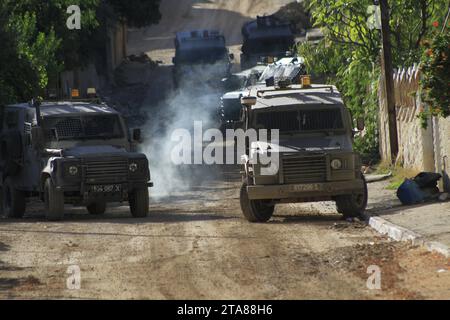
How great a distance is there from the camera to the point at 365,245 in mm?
14773

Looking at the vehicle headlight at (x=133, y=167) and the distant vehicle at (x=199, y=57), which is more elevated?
the distant vehicle at (x=199, y=57)

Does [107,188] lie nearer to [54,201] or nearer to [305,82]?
[54,201]

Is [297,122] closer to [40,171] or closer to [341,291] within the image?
[40,171]

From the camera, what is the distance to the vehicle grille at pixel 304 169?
17.7 m

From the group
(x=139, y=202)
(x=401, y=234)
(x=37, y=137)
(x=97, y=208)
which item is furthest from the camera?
(x=97, y=208)

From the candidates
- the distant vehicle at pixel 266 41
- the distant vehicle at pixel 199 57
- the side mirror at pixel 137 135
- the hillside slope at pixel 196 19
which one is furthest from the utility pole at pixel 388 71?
the hillside slope at pixel 196 19

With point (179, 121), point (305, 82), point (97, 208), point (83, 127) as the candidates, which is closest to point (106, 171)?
point (83, 127)

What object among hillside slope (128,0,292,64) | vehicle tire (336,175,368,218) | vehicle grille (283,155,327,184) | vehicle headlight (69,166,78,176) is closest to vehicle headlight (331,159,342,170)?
vehicle grille (283,155,327,184)

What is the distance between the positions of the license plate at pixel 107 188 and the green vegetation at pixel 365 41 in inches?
431

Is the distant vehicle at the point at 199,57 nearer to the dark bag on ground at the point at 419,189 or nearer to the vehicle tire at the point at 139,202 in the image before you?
the vehicle tire at the point at 139,202

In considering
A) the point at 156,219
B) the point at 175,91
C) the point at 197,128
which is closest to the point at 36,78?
the point at 156,219

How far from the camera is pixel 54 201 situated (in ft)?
62.8

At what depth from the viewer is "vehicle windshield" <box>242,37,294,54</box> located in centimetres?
5178

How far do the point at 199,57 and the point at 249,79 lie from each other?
10363 mm
